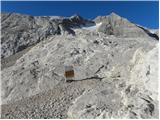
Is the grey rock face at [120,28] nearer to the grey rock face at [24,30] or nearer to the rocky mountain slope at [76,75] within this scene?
the rocky mountain slope at [76,75]

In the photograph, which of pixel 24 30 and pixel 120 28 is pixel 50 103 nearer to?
pixel 24 30

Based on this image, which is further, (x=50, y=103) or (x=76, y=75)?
(x=76, y=75)

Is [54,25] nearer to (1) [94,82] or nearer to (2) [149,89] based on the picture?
(1) [94,82]

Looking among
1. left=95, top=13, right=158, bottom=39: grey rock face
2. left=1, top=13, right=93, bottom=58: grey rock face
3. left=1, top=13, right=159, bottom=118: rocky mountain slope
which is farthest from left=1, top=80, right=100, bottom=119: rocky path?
left=95, top=13, right=158, bottom=39: grey rock face

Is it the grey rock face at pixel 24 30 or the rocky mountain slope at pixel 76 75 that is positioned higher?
the grey rock face at pixel 24 30

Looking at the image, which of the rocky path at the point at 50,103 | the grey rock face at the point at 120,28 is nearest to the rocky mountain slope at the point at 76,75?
the rocky path at the point at 50,103

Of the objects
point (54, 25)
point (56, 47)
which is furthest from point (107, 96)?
point (54, 25)

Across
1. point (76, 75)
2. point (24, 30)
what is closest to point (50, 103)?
point (76, 75)

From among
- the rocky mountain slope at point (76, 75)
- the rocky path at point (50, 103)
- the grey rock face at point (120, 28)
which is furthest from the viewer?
the grey rock face at point (120, 28)
